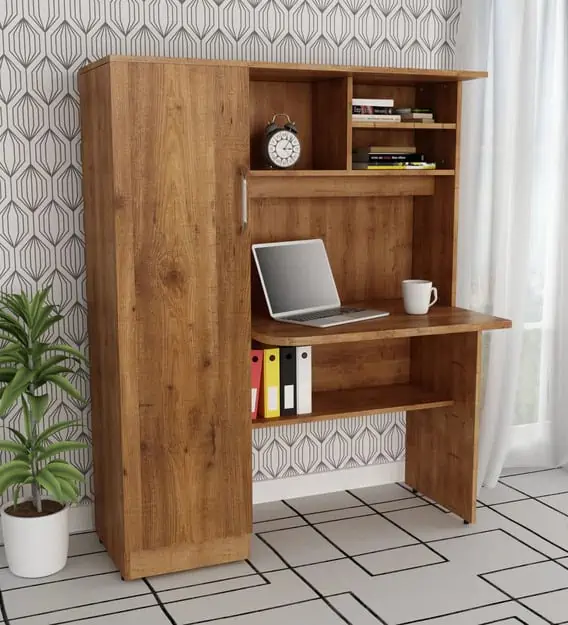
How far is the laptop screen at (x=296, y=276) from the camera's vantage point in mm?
3400

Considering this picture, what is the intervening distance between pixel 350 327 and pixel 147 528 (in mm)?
944

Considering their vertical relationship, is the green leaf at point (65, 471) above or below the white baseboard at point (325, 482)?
above

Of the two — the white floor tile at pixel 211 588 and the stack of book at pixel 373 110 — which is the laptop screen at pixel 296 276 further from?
the white floor tile at pixel 211 588

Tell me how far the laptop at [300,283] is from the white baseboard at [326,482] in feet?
2.47

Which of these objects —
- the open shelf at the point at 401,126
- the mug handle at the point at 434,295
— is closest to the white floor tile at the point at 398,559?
the mug handle at the point at 434,295

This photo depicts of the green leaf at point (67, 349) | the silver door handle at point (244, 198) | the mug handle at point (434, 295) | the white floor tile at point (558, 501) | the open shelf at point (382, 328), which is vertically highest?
the silver door handle at point (244, 198)

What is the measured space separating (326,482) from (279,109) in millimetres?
1511

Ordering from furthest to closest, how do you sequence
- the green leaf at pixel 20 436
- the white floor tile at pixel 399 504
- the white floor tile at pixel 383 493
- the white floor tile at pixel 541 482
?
1. the white floor tile at pixel 541 482
2. the white floor tile at pixel 383 493
3. the white floor tile at pixel 399 504
4. the green leaf at pixel 20 436

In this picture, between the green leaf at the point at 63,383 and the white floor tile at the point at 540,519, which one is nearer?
the green leaf at the point at 63,383

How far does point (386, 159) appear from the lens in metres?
3.43

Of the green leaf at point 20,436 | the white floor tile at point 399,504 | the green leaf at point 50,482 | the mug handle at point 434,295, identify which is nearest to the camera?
the green leaf at point 50,482

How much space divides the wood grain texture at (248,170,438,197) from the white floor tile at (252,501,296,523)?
1.21 meters

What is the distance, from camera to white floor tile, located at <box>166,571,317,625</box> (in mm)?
2785

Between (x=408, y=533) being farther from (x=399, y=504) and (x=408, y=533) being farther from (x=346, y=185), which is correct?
(x=346, y=185)
